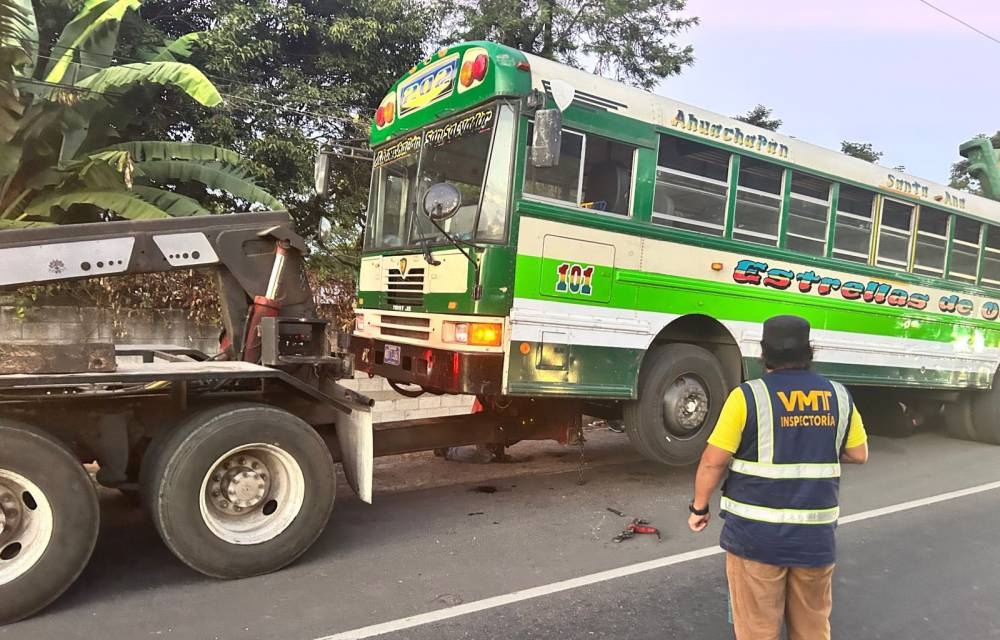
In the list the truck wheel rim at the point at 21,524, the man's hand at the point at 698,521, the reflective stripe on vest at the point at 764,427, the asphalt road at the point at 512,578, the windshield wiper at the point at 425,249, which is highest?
the windshield wiper at the point at 425,249

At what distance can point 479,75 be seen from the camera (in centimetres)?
486

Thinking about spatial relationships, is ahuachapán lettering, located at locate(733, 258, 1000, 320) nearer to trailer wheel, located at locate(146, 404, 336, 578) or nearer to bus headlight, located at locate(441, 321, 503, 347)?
bus headlight, located at locate(441, 321, 503, 347)

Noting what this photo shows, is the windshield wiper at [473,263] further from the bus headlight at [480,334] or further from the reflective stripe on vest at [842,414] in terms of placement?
the reflective stripe on vest at [842,414]

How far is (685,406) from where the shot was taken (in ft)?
18.5

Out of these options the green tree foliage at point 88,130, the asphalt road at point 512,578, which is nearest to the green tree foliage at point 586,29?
the green tree foliage at point 88,130

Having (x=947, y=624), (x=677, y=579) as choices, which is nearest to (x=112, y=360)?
A: (x=677, y=579)

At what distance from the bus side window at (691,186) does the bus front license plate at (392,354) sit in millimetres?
2357

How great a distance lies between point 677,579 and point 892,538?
6.46 ft

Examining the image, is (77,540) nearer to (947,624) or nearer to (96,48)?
(947,624)

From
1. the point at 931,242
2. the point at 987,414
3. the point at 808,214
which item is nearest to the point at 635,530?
the point at 808,214

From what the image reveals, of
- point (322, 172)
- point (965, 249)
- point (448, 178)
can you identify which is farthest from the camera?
point (965, 249)

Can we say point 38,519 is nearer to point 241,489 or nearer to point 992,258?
point 241,489

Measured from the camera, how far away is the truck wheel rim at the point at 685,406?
5555 millimetres

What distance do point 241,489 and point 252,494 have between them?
73 mm
